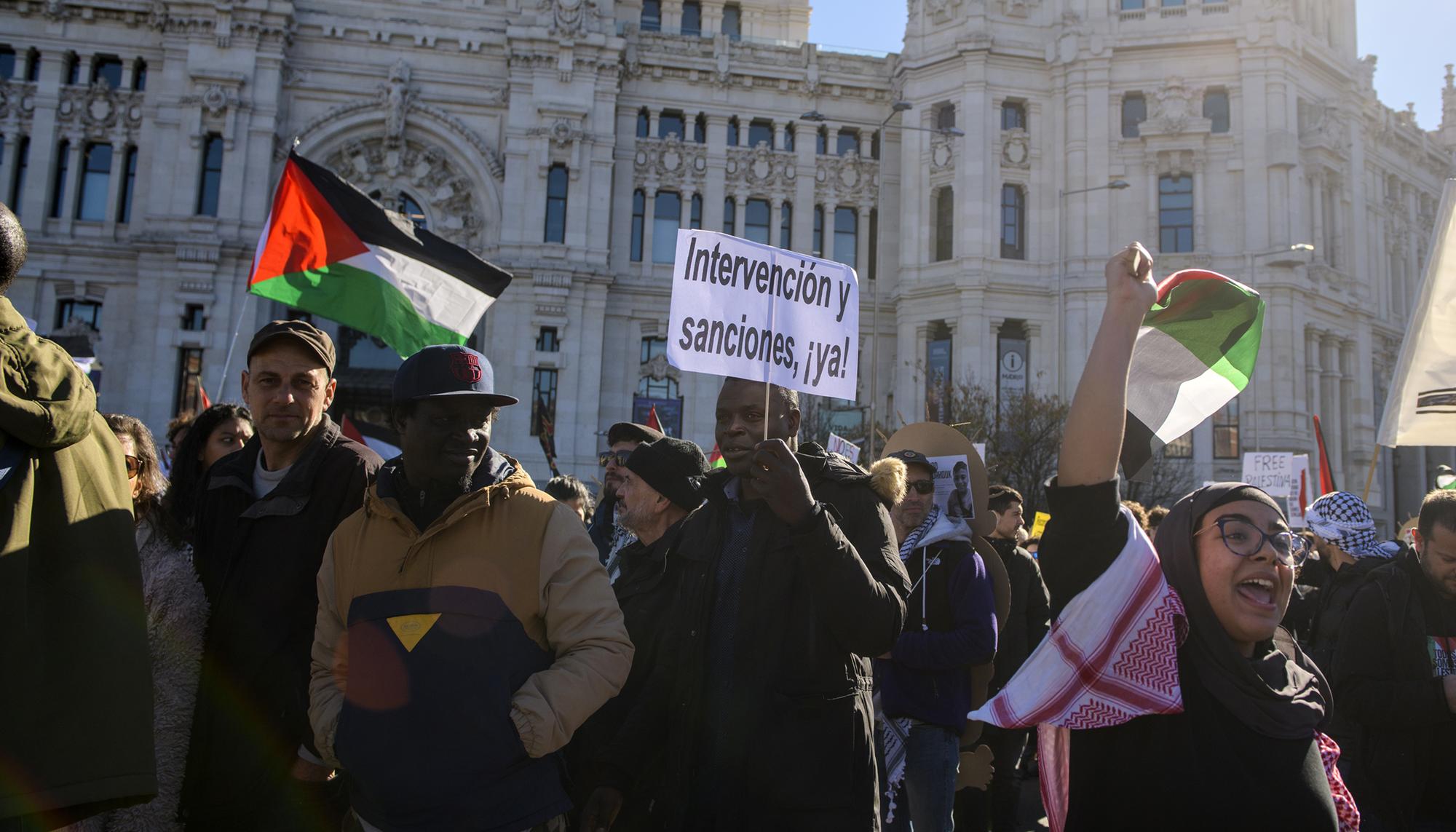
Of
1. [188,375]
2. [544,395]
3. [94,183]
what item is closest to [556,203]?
[544,395]

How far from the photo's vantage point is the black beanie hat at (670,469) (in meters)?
4.46

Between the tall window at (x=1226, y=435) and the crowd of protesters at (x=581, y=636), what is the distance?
95.5 ft

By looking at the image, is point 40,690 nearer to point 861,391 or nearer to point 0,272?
point 0,272

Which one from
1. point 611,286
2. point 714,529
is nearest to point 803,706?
point 714,529

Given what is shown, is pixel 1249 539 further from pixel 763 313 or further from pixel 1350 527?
pixel 1350 527

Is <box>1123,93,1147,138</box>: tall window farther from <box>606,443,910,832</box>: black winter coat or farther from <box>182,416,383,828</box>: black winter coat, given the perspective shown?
<box>182,416,383,828</box>: black winter coat

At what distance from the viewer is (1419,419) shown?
5.28 m

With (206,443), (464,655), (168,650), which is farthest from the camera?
(206,443)

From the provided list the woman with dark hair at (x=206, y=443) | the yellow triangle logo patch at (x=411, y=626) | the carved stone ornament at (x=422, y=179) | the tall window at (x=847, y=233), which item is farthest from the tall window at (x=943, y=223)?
the yellow triangle logo patch at (x=411, y=626)

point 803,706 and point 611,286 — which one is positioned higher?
point 611,286

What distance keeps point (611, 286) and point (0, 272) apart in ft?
102

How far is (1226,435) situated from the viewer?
3089cm

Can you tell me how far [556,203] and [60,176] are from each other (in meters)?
15.6

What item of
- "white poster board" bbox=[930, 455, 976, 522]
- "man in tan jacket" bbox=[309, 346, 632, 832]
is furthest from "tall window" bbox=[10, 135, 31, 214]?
"man in tan jacket" bbox=[309, 346, 632, 832]
